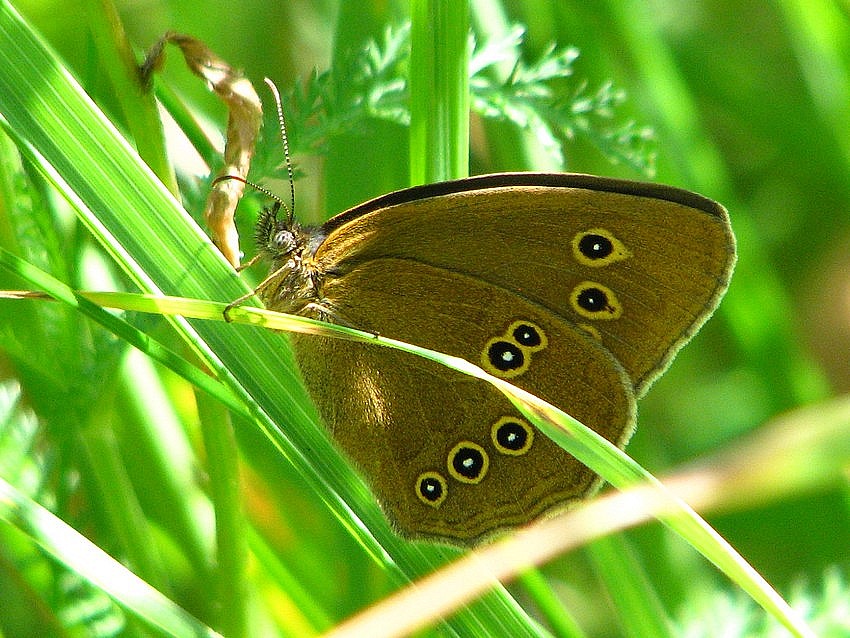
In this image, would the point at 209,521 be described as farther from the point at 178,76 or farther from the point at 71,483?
the point at 178,76

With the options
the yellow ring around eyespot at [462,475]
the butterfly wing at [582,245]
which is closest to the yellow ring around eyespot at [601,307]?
the butterfly wing at [582,245]

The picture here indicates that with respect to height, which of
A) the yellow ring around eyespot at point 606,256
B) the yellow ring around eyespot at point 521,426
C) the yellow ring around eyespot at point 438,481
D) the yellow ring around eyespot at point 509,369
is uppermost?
the yellow ring around eyespot at point 606,256

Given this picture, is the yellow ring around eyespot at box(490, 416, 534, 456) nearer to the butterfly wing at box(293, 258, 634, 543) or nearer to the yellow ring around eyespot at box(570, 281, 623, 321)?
the butterfly wing at box(293, 258, 634, 543)

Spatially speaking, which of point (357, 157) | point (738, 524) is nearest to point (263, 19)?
point (357, 157)

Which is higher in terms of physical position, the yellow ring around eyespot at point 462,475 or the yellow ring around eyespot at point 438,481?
the yellow ring around eyespot at point 462,475

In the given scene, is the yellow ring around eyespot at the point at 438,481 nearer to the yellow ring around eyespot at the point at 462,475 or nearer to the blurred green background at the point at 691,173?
the yellow ring around eyespot at the point at 462,475

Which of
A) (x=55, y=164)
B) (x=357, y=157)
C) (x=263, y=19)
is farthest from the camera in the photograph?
(x=263, y=19)
